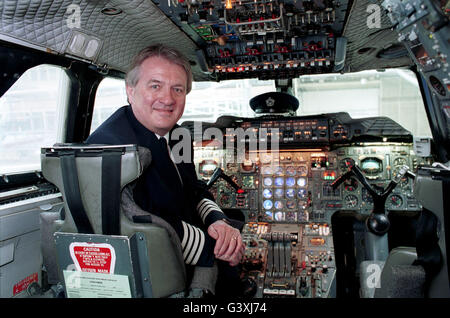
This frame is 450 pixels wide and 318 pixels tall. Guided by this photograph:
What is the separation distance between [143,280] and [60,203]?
1388mm

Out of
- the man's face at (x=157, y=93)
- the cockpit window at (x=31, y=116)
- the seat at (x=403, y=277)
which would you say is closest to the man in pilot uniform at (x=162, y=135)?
the man's face at (x=157, y=93)

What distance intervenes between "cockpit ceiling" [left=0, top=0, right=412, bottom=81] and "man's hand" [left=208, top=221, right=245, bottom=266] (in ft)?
4.47

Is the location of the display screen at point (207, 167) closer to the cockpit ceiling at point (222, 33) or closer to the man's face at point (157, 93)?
the cockpit ceiling at point (222, 33)

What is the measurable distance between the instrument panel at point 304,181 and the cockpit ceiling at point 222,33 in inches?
27.7

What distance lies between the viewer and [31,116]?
2.43m

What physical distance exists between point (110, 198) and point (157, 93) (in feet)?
1.90

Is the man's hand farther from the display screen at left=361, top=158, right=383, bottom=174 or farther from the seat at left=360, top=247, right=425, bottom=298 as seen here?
the display screen at left=361, top=158, right=383, bottom=174

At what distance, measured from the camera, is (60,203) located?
2295mm

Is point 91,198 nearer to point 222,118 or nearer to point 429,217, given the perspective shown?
point 429,217

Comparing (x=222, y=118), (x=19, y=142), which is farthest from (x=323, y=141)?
(x=19, y=142)

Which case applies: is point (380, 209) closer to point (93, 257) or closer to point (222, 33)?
point (222, 33)

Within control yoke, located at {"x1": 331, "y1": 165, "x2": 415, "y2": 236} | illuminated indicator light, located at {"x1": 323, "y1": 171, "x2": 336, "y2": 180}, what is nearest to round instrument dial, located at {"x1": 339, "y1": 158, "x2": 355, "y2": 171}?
illuminated indicator light, located at {"x1": 323, "y1": 171, "x2": 336, "y2": 180}

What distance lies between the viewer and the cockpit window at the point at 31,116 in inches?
84.9

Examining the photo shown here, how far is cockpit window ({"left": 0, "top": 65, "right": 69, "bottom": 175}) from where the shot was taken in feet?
7.07
